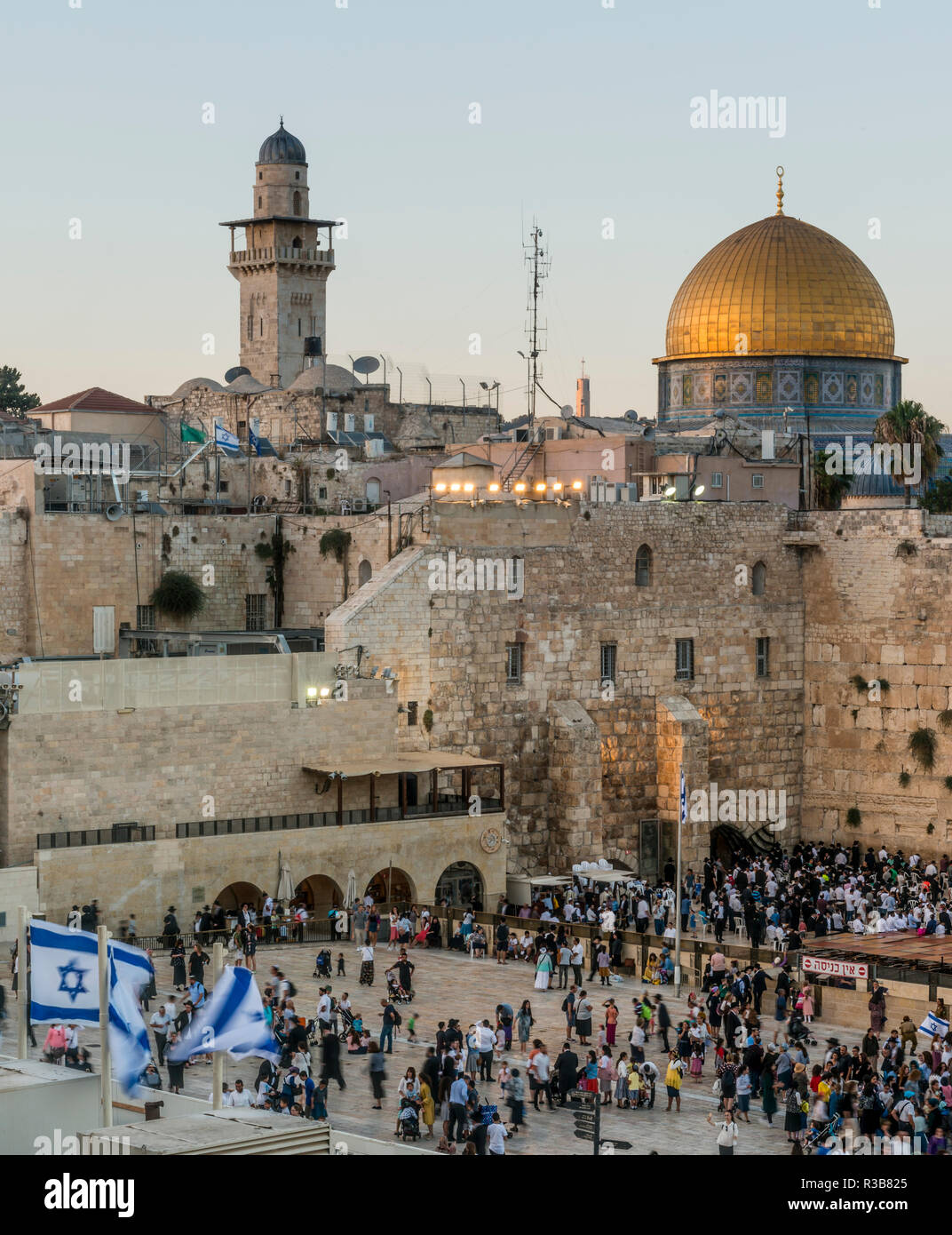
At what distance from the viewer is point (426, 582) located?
35781mm

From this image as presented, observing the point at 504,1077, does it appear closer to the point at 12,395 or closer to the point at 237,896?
the point at 237,896

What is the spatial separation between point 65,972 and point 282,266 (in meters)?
53.5

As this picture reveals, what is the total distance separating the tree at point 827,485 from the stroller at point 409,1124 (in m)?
32.0

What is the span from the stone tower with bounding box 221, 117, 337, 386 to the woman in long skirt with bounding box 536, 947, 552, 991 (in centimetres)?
4405

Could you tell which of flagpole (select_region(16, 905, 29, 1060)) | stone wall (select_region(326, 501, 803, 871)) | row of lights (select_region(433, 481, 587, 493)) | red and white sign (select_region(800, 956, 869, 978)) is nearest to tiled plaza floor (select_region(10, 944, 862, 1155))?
red and white sign (select_region(800, 956, 869, 978))

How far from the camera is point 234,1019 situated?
1684cm

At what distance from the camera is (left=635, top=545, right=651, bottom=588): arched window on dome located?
39688mm

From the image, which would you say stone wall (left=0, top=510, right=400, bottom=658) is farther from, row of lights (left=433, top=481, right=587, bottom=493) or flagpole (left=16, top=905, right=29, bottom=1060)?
flagpole (left=16, top=905, right=29, bottom=1060)

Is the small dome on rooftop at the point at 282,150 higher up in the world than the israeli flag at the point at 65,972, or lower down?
higher up

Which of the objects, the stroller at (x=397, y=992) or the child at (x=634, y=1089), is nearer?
the child at (x=634, y=1089)

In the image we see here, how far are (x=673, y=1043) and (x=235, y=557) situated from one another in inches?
747

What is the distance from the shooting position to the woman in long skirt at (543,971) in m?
26.9

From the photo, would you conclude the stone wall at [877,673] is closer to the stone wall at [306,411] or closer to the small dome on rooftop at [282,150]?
the stone wall at [306,411]

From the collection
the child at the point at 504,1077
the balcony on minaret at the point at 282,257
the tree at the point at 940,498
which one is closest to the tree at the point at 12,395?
the balcony on minaret at the point at 282,257
